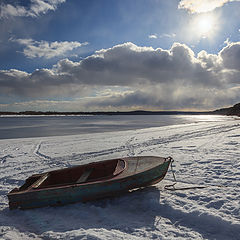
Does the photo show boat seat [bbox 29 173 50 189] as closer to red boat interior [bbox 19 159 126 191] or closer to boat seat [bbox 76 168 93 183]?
red boat interior [bbox 19 159 126 191]

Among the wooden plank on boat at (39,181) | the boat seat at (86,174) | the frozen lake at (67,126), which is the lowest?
the frozen lake at (67,126)

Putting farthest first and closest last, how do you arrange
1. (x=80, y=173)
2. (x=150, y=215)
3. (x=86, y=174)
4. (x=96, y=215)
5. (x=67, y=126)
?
(x=67, y=126) < (x=80, y=173) < (x=86, y=174) < (x=96, y=215) < (x=150, y=215)

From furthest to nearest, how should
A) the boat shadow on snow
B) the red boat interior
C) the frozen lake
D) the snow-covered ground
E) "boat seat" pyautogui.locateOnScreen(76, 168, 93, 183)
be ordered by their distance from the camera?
1. the frozen lake
2. the red boat interior
3. "boat seat" pyautogui.locateOnScreen(76, 168, 93, 183)
4. the boat shadow on snow
5. the snow-covered ground

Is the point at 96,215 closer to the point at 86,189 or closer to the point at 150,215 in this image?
the point at 86,189

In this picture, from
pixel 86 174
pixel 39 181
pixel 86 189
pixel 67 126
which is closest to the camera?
pixel 86 189

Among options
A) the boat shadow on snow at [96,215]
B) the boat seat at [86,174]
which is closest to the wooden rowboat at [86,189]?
the boat shadow on snow at [96,215]

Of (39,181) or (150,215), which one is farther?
(39,181)

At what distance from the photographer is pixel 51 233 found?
4.91 metres

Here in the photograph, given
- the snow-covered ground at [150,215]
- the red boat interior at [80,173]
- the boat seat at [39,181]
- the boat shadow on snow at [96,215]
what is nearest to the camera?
the snow-covered ground at [150,215]

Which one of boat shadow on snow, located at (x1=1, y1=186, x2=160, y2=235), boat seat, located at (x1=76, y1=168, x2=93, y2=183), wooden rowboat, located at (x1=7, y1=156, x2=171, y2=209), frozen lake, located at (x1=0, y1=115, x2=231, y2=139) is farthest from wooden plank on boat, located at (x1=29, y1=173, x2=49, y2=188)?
frozen lake, located at (x1=0, y1=115, x2=231, y2=139)

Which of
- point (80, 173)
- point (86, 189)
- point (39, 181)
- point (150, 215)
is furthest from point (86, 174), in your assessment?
point (150, 215)

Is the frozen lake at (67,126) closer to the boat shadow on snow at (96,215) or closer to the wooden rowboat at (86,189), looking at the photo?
the wooden rowboat at (86,189)

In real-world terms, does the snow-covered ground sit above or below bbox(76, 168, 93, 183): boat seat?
below

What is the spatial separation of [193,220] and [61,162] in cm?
812
